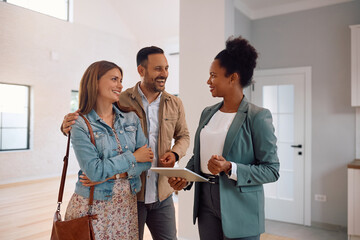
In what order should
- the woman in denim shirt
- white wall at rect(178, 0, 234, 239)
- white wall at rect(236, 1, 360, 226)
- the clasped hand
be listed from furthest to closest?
white wall at rect(236, 1, 360, 226) < white wall at rect(178, 0, 234, 239) < the woman in denim shirt < the clasped hand

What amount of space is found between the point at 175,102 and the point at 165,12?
23.2 feet

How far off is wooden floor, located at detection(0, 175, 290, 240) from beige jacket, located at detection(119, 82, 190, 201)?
1992 mm

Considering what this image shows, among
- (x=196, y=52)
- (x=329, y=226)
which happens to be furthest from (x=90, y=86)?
(x=329, y=226)

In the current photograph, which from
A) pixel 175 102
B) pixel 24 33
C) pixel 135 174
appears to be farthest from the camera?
pixel 24 33

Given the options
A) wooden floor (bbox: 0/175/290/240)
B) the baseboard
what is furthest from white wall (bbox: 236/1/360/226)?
wooden floor (bbox: 0/175/290/240)

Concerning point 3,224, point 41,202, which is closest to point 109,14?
point 41,202

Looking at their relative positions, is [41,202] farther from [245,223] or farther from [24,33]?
[245,223]

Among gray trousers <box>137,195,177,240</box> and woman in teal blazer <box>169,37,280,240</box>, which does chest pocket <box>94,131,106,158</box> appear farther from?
gray trousers <box>137,195,177,240</box>

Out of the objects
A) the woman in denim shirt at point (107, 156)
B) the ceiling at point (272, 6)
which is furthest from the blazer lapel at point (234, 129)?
the ceiling at point (272, 6)

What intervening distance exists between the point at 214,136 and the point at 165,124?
1.48 feet

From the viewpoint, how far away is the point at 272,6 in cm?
454

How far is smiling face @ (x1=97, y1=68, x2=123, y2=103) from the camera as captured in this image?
4.98ft

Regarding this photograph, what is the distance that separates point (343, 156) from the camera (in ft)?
13.6

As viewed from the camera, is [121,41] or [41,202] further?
[121,41]
